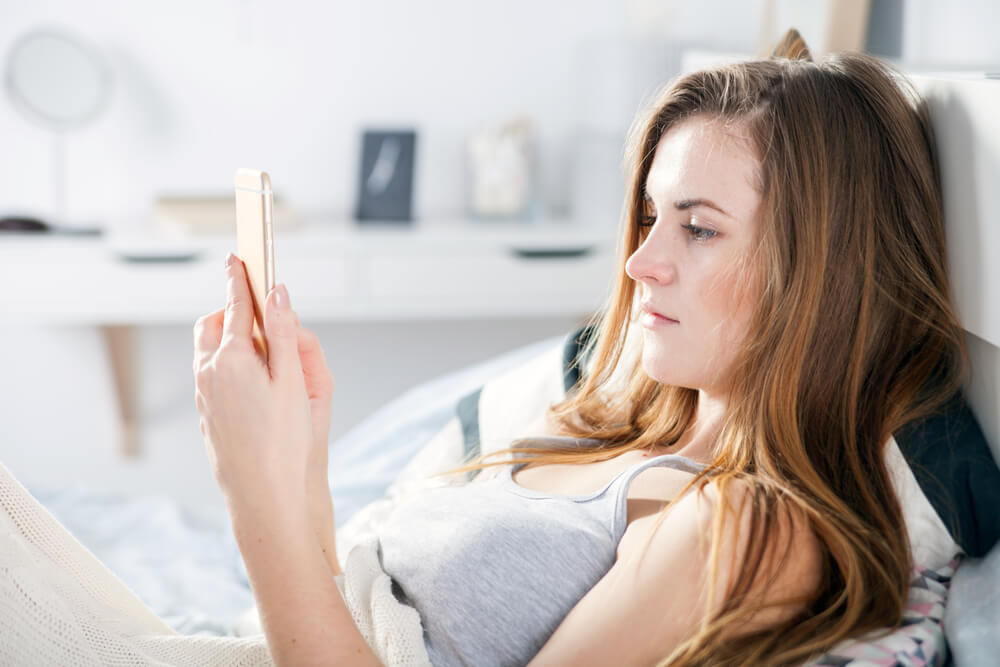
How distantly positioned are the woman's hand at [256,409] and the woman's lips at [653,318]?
0.34 m

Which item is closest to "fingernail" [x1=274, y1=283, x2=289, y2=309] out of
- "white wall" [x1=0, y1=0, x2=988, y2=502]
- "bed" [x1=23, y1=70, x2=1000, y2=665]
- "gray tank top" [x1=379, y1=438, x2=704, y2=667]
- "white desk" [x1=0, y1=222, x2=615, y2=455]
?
"gray tank top" [x1=379, y1=438, x2=704, y2=667]

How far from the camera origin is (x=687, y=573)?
2.72 ft

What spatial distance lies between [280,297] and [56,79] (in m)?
1.81

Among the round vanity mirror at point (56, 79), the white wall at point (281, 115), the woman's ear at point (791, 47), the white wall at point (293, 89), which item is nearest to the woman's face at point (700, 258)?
the woman's ear at point (791, 47)

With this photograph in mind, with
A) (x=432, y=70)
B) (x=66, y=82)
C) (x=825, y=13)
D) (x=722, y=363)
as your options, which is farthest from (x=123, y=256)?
(x=722, y=363)

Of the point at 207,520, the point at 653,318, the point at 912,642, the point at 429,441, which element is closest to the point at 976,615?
the point at 912,642

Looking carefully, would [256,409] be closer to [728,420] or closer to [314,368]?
[314,368]

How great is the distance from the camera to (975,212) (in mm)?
887

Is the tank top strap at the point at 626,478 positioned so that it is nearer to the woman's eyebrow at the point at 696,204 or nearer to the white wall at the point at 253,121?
the woman's eyebrow at the point at 696,204

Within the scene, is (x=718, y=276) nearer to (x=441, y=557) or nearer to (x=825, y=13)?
(x=441, y=557)

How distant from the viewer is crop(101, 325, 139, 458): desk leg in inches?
98.0

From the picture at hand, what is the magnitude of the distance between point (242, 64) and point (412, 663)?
1.95 meters

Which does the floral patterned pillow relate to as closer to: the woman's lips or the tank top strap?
the tank top strap

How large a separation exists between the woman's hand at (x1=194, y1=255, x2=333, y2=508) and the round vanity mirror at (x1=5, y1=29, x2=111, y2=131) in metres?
1.75
